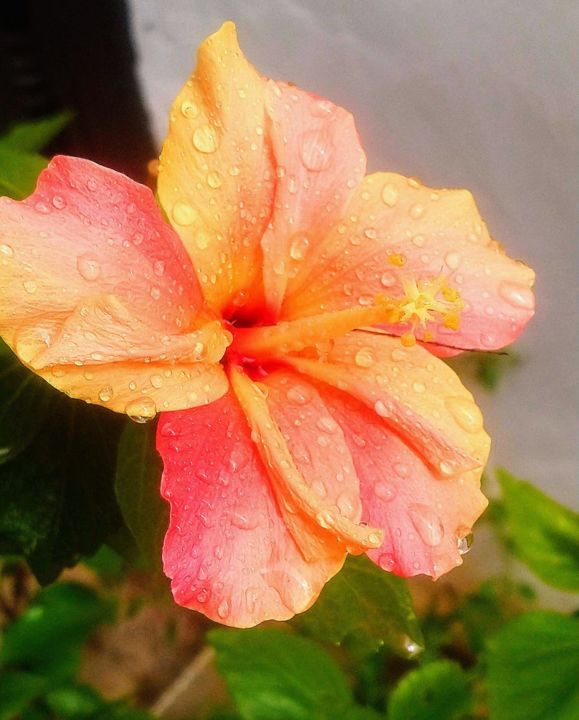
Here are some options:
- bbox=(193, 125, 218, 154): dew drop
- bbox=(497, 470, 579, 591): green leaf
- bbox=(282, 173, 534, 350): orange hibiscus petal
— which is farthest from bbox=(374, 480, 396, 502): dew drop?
bbox=(497, 470, 579, 591): green leaf

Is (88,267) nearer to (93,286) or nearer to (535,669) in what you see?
(93,286)

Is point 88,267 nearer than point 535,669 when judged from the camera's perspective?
Yes

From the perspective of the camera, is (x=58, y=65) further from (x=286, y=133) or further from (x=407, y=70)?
(x=286, y=133)

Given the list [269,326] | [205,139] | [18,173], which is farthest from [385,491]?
[18,173]

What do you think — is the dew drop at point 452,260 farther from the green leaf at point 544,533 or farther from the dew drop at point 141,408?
the green leaf at point 544,533

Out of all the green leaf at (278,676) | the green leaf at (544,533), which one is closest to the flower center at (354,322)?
the green leaf at (278,676)

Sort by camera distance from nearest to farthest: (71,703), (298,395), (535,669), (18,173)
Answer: (298,395) → (18,173) → (535,669) → (71,703)

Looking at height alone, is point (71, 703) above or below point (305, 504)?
below

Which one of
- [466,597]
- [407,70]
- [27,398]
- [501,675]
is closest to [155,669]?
[466,597]
